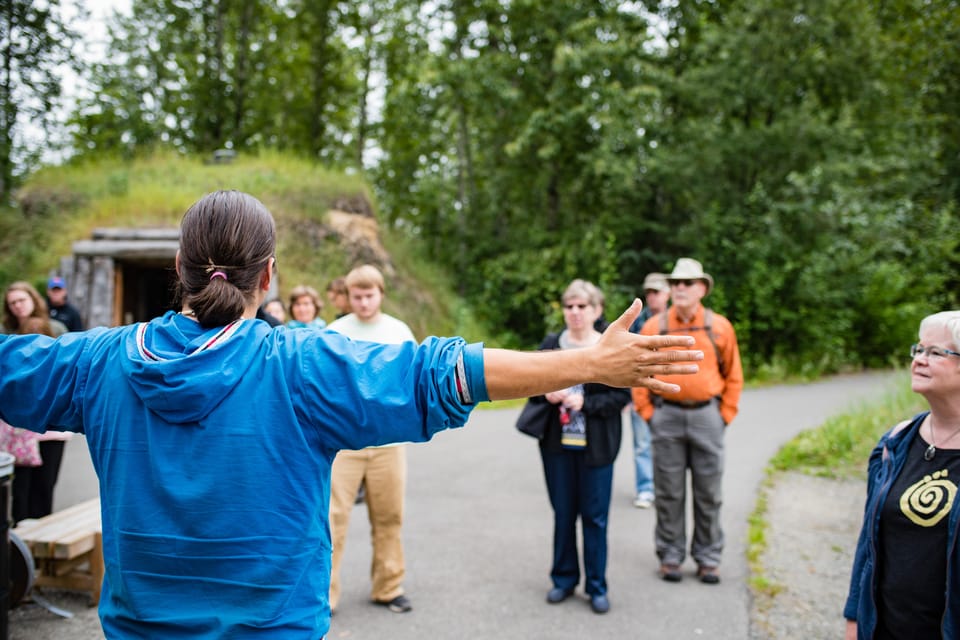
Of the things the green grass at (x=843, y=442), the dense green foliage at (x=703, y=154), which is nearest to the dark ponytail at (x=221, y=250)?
the green grass at (x=843, y=442)

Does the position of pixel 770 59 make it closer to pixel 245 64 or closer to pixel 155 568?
pixel 245 64

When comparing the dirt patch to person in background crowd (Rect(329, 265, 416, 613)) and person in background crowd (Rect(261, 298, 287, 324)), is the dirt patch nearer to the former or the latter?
person in background crowd (Rect(329, 265, 416, 613))

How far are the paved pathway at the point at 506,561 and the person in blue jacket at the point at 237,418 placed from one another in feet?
9.39

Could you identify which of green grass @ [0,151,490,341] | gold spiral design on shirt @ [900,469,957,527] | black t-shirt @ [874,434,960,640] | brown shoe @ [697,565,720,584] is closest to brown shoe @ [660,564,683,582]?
brown shoe @ [697,565,720,584]

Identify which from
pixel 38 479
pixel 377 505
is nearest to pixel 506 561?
pixel 377 505

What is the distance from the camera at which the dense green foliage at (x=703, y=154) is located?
18.2 m

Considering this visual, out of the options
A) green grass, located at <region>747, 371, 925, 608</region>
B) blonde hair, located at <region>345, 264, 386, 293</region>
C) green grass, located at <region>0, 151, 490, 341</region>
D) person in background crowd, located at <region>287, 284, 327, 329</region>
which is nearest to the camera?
blonde hair, located at <region>345, 264, 386, 293</region>

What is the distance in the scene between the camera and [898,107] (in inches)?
840

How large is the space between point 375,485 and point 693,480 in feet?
7.54

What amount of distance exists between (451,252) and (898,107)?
44.2ft

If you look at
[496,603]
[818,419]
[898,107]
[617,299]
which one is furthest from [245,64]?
[496,603]

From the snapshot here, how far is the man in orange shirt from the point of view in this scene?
532 centimetres

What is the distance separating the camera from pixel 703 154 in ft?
62.7

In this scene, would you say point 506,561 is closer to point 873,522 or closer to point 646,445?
point 646,445
